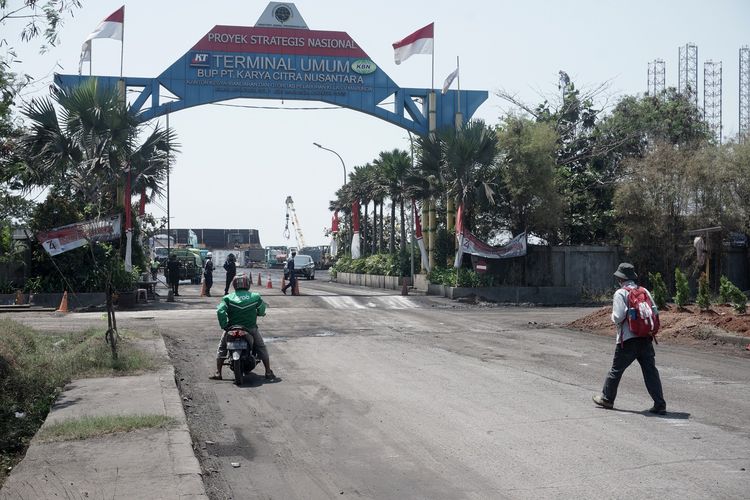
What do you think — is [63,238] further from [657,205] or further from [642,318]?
[642,318]

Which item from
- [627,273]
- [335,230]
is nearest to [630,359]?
[627,273]

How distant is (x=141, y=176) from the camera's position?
3180 centimetres

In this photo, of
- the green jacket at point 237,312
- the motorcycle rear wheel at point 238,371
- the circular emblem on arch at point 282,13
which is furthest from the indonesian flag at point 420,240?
the motorcycle rear wheel at point 238,371

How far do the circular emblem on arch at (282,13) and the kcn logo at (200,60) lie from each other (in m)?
3.47

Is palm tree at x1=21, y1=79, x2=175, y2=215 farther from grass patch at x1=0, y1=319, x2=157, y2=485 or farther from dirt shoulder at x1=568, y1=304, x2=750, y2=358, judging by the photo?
dirt shoulder at x1=568, y1=304, x2=750, y2=358

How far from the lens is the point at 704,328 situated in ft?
59.3

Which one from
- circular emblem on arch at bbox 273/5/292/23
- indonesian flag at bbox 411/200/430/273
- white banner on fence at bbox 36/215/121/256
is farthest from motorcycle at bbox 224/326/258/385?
circular emblem on arch at bbox 273/5/292/23

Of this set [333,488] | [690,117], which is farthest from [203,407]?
[690,117]

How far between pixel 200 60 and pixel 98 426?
28880 millimetres

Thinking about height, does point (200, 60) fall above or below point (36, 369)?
above

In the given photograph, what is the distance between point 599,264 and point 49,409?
28.1 m

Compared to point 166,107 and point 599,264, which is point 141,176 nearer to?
point 166,107

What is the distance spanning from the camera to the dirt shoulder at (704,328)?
17.0 meters

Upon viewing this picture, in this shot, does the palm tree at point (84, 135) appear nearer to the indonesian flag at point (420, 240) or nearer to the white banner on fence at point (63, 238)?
the white banner on fence at point (63, 238)
